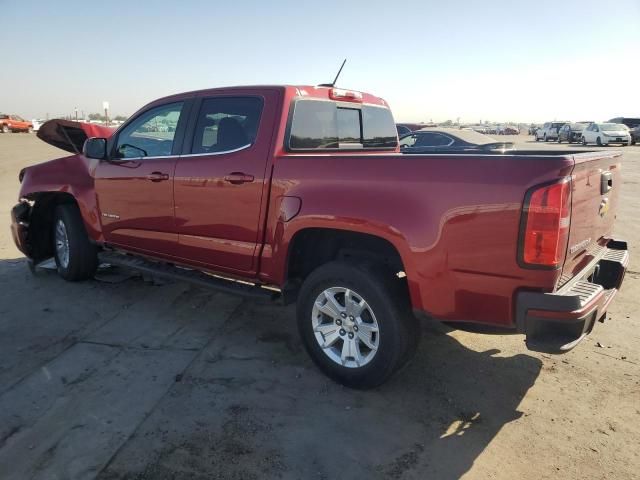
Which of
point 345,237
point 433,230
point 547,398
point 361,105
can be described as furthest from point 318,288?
point 361,105

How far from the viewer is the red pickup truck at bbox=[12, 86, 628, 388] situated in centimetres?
258

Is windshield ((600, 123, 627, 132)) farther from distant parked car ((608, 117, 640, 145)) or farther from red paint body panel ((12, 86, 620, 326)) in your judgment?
red paint body panel ((12, 86, 620, 326))

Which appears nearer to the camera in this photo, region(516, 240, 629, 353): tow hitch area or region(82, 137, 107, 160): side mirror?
region(516, 240, 629, 353): tow hitch area

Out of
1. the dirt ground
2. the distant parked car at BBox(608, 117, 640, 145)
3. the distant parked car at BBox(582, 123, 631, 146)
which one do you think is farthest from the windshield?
the dirt ground

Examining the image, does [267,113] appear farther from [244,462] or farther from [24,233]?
[24,233]

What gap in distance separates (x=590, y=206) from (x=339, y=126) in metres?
2.11

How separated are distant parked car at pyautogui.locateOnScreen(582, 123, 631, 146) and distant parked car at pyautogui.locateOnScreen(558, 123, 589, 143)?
6724 mm

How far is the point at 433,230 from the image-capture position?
278 cm

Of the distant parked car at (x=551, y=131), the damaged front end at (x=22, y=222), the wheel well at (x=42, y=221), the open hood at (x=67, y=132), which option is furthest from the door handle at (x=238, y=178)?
the distant parked car at (x=551, y=131)

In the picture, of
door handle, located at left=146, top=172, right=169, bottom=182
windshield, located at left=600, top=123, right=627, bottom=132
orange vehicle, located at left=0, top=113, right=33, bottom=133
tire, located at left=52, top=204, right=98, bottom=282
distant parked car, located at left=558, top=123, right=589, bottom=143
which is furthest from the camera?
orange vehicle, located at left=0, top=113, right=33, bottom=133

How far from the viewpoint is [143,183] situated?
14.7 ft

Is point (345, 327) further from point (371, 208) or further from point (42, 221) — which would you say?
point (42, 221)

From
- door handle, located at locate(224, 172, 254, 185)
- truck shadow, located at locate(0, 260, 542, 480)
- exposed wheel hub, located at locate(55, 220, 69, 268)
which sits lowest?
truck shadow, located at locate(0, 260, 542, 480)

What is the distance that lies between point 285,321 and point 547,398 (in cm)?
225
